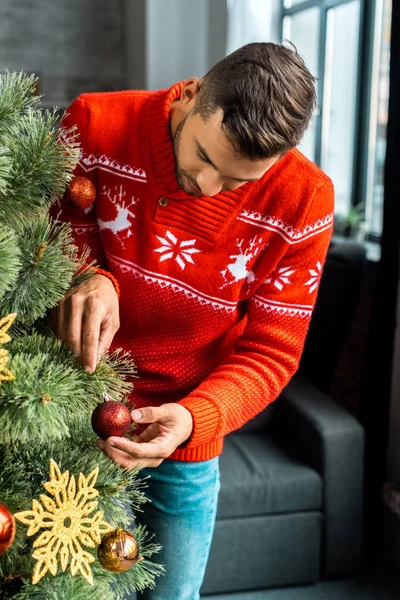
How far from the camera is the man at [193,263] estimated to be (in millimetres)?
942

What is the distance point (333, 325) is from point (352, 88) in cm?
144

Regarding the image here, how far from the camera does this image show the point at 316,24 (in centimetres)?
370

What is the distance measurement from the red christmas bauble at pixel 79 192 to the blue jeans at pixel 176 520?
0.49 meters

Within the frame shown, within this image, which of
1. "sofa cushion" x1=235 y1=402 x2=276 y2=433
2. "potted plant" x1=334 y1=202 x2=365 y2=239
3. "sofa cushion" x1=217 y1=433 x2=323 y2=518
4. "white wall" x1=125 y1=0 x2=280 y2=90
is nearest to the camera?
"sofa cushion" x1=217 y1=433 x2=323 y2=518

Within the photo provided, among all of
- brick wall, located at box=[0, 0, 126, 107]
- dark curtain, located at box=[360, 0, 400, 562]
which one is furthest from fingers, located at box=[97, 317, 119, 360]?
brick wall, located at box=[0, 0, 126, 107]

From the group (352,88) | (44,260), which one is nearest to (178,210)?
(44,260)

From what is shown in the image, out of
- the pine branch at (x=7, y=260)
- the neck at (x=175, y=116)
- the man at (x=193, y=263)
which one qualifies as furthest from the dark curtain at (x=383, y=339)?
the pine branch at (x=7, y=260)

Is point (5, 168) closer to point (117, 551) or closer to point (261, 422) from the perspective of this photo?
point (117, 551)

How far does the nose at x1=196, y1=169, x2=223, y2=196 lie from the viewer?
0.89m

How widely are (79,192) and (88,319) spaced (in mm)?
162

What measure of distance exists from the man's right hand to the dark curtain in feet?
5.00

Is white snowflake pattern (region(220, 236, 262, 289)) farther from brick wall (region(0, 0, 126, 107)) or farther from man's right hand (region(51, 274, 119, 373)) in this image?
brick wall (region(0, 0, 126, 107))

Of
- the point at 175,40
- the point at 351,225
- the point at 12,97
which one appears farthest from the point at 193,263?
the point at 175,40

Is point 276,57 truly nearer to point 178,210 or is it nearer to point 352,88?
point 178,210
